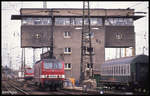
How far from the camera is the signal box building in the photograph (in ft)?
194

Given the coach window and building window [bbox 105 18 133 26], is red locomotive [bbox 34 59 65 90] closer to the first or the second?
the coach window

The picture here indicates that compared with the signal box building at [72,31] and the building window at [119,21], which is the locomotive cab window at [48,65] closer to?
the signal box building at [72,31]

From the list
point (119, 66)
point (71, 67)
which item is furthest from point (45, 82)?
point (71, 67)

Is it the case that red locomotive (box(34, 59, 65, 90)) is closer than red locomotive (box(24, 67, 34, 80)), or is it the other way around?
red locomotive (box(34, 59, 65, 90))

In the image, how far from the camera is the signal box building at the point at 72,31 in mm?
59094

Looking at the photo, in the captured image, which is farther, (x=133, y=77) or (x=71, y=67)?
(x=71, y=67)

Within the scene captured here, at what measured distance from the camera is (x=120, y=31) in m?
61.0

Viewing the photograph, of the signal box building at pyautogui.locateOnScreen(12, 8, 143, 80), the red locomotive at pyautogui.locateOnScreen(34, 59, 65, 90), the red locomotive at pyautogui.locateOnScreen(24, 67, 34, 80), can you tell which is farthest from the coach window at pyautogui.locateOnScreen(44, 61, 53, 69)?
the red locomotive at pyautogui.locateOnScreen(24, 67, 34, 80)

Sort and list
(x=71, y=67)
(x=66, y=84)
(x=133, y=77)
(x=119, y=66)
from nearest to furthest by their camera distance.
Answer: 1. (x=133, y=77)
2. (x=119, y=66)
3. (x=66, y=84)
4. (x=71, y=67)

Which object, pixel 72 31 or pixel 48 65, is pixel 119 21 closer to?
pixel 72 31

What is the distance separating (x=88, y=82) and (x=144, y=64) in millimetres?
11976

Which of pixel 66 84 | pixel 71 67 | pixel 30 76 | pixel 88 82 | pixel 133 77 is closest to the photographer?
pixel 133 77

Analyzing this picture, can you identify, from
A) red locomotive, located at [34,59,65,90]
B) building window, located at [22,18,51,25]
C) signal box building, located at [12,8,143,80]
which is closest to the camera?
red locomotive, located at [34,59,65,90]

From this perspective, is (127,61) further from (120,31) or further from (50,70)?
(120,31)
